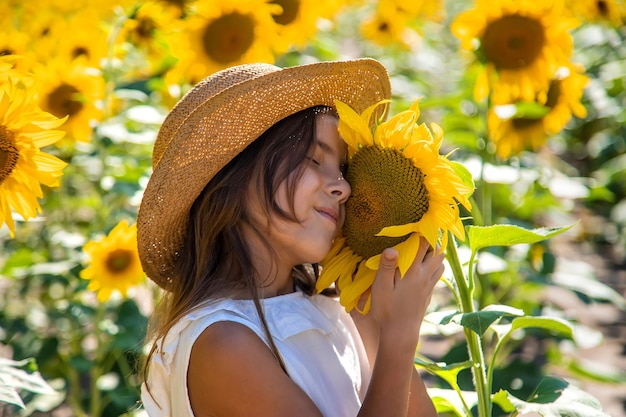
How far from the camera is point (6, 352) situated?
298 cm

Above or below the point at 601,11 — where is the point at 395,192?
above

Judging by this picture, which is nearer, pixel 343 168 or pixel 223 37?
pixel 343 168

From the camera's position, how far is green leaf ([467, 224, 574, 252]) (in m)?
1.44

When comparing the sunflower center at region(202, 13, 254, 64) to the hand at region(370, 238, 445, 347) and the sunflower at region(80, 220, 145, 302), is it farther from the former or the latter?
the hand at region(370, 238, 445, 347)

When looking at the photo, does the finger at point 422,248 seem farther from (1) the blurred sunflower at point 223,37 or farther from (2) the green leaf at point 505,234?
(1) the blurred sunflower at point 223,37

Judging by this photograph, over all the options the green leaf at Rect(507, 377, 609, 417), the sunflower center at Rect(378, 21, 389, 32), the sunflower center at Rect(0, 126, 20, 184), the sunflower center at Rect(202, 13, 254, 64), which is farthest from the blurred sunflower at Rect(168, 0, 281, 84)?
the sunflower center at Rect(378, 21, 389, 32)

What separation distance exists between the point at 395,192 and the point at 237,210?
321 mm

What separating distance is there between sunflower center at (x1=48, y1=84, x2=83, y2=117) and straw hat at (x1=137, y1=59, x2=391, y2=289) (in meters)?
0.95

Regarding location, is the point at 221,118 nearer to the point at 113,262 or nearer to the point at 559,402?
the point at 559,402

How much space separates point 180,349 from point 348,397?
1.02 ft

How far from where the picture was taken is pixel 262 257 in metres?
1.62

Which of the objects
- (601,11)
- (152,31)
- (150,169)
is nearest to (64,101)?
(150,169)

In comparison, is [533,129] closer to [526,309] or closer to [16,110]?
[526,309]

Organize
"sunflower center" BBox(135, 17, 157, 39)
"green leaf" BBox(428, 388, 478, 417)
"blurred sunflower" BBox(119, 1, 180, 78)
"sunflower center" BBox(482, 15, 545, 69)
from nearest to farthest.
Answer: "green leaf" BBox(428, 388, 478, 417) → "sunflower center" BBox(482, 15, 545, 69) → "blurred sunflower" BBox(119, 1, 180, 78) → "sunflower center" BBox(135, 17, 157, 39)
